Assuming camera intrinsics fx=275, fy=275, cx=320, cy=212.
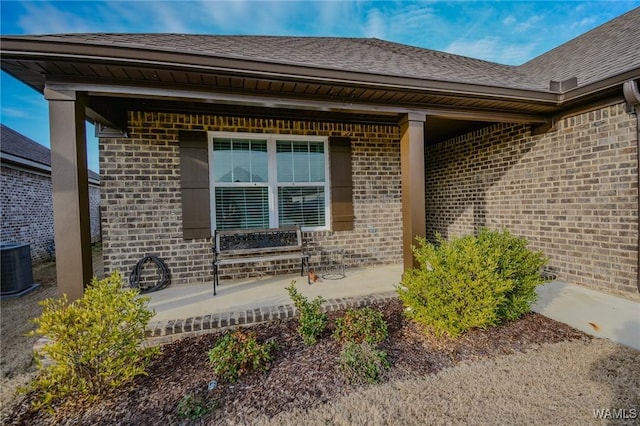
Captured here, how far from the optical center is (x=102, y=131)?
148 inches

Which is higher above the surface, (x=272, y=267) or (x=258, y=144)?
(x=258, y=144)

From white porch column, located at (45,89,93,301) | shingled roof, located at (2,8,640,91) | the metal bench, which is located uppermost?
shingled roof, located at (2,8,640,91)

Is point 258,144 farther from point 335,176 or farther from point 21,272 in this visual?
point 21,272

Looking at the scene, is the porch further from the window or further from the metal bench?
the window

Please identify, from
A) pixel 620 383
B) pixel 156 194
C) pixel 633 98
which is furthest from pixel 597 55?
pixel 156 194

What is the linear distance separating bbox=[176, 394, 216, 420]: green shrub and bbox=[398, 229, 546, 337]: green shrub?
1843 millimetres

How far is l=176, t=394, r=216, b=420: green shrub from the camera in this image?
67.2 inches

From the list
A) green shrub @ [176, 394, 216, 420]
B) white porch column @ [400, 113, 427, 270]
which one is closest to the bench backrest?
white porch column @ [400, 113, 427, 270]

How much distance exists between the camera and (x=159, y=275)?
13.4 feet

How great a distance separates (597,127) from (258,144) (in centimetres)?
471

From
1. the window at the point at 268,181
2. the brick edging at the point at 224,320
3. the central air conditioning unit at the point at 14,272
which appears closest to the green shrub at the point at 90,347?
the brick edging at the point at 224,320

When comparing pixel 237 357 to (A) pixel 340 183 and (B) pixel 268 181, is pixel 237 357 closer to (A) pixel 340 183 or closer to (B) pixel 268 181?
(B) pixel 268 181

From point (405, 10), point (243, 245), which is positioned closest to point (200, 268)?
point (243, 245)

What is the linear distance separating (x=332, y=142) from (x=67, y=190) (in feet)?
11.5
